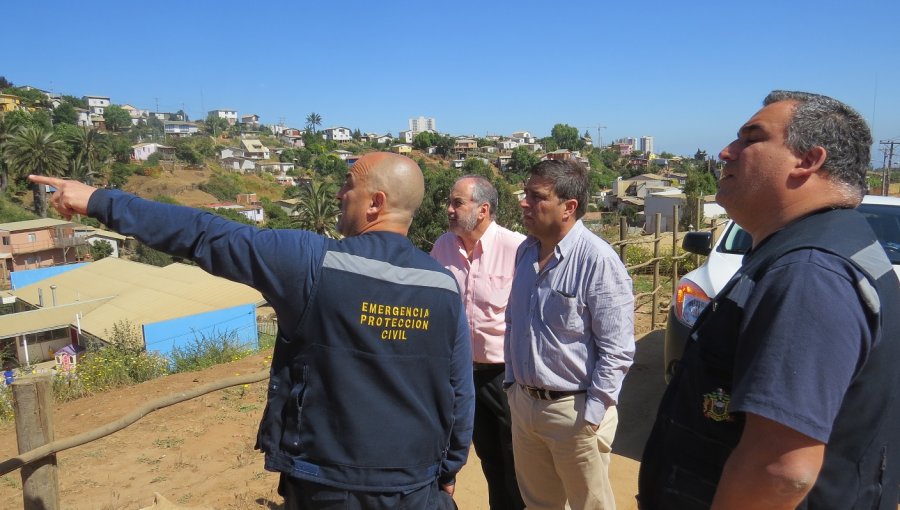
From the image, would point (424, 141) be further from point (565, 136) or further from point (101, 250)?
point (101, 250)

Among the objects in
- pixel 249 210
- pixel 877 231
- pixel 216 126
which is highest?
pixel 216 126

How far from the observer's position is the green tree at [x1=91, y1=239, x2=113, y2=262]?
37.9 m

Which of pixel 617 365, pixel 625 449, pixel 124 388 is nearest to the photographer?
pixel 617 365

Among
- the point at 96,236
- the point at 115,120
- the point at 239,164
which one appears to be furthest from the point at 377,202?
the point at 115,120

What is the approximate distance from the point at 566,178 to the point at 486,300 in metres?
0.81

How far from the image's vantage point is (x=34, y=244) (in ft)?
107

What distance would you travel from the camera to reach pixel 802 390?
1017mm

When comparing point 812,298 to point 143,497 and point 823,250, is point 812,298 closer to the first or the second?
point 823,250

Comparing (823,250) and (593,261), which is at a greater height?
(823,250)

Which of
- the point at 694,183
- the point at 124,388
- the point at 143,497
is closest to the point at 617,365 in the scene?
the point at 143,497

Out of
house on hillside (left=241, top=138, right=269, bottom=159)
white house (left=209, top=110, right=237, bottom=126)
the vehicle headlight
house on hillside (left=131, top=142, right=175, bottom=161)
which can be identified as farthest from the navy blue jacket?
white house (left=209, top=110, right=237, bottom=126)

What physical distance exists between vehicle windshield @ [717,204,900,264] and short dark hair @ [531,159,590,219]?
199 cm

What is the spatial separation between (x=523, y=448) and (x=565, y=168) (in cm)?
129

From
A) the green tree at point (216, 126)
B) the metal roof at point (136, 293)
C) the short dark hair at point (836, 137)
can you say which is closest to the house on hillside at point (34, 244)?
the metal roof at point (136, 293)
